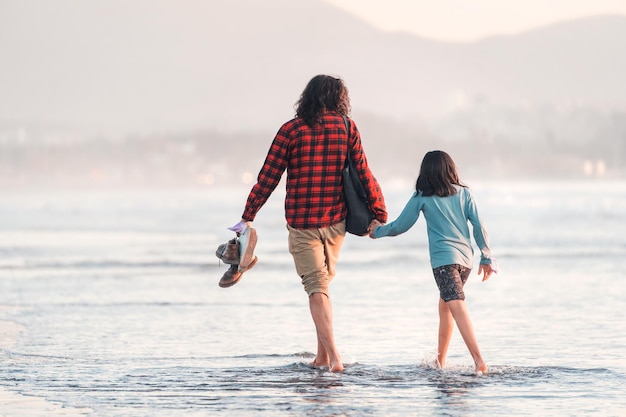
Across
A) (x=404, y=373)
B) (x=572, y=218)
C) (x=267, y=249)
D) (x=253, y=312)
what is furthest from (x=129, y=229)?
(x=404, y=373)

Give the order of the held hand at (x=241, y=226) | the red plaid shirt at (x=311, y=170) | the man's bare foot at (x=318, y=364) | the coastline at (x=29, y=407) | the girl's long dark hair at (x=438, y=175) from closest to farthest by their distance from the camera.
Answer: the coastline at (x=29, y=407) < the girl's long dark hair at (x=438, y=175) < the red plaid shirt at (x=311, y=170) < the held hand at (x=241, y=226) < the man's bare foot at (x=318, y=364)

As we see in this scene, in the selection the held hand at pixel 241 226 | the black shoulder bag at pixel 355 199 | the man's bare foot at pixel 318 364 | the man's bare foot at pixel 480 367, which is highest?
the black shoulder bag at pixel 355 199

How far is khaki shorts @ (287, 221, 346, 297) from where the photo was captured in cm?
666

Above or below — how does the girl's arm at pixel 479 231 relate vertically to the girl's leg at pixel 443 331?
above

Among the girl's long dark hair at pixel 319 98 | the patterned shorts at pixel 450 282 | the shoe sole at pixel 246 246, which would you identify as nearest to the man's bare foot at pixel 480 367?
the patterned shorts at pixel 450 282

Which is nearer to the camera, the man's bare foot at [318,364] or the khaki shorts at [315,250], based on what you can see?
the khaki shorts at [315,250]

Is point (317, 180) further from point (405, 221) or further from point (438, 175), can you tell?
point (438, 175)

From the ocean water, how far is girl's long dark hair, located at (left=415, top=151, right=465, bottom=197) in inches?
45.5

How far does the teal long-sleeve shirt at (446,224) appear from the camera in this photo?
6504mm

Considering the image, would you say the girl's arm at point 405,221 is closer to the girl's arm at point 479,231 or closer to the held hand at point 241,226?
the girl's arm at point 479,231

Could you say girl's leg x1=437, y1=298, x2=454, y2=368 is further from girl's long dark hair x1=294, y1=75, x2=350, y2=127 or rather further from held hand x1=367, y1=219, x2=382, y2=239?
girl's long dark hair x1=294, y1=75, x2=350, y2=127

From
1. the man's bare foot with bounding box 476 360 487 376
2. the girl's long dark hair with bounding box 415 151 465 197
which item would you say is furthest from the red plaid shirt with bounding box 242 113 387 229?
the man's bare foot with bounding box 476 360 487 376

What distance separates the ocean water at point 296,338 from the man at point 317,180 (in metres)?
0.65

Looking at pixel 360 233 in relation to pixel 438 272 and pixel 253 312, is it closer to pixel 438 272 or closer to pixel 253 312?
pixel 438 272
